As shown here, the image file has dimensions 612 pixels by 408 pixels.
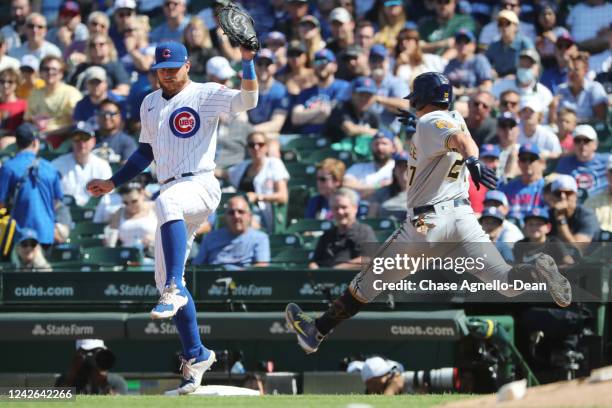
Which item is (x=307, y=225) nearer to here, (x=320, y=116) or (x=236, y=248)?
(x=236, y=248)

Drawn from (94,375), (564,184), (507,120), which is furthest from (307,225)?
(94,375)

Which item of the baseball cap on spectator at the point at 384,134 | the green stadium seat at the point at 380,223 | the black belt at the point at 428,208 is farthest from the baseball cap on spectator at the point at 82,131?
the black belt at the point at 428,208

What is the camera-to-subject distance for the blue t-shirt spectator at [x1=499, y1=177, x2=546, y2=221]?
11180mm

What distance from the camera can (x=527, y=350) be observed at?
31.8 feet

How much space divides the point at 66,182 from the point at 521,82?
4634 millimetres

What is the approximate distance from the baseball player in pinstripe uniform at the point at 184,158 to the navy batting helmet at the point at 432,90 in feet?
3.18

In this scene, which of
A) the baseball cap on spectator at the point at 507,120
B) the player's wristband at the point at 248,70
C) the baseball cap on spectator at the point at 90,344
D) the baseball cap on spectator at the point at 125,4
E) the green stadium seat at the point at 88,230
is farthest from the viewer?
the baseball cap on spectator at the point at 125,4

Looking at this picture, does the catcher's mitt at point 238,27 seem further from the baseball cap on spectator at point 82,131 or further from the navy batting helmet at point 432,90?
the baseball cap on spectator at point 82,131

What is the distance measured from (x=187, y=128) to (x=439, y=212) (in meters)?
1.54

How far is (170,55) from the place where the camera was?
7629 millimetres

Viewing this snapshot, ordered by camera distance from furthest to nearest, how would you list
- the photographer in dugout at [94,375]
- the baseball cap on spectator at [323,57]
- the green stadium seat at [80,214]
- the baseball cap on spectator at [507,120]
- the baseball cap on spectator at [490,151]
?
the baseball cap on spectator at [323,57]
the green stadium seat at [80,214]
the baseball cap on spectator at [507,120]
the baseball cap on spectator at [490,151]
the photographer in dugout at [94,375]

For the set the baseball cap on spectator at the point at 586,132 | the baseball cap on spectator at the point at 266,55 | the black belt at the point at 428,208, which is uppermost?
the baseball cap on spectator at the point at 266,55

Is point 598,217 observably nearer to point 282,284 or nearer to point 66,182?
point 282,284

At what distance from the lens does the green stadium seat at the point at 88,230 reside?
12320 mm
